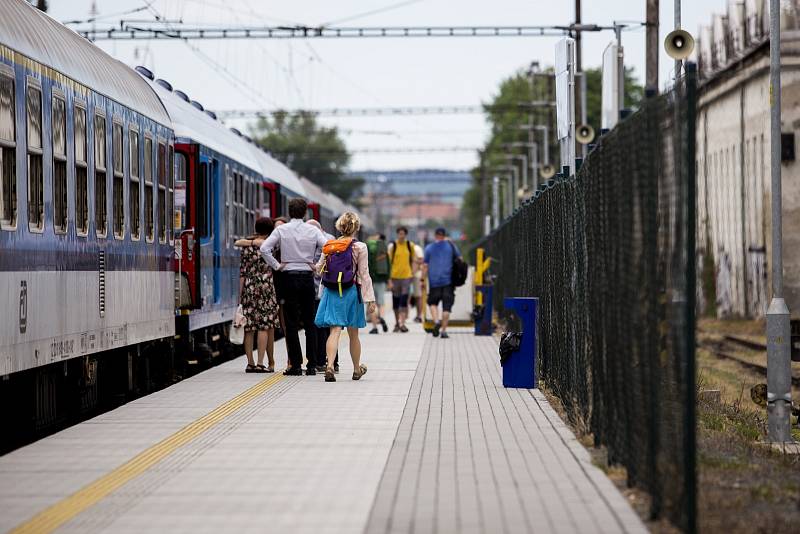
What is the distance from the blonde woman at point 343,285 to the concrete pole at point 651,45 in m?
9.04

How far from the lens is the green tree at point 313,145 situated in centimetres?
15150

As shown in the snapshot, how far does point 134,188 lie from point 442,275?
40.9ft

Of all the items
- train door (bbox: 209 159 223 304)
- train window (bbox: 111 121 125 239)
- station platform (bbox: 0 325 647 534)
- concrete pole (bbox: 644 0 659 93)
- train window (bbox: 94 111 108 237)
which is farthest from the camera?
concrete pole (bbox: 644 0 659 93)

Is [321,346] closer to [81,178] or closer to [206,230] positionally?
[206,230]

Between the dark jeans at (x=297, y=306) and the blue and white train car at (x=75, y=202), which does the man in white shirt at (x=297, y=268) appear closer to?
the dark jeans at (x=297, y=306)

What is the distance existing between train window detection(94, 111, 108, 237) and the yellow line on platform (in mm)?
2017

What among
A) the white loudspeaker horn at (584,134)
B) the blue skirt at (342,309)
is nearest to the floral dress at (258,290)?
the blue skirt at (342,309)

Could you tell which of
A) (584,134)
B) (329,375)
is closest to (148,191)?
(329,375)

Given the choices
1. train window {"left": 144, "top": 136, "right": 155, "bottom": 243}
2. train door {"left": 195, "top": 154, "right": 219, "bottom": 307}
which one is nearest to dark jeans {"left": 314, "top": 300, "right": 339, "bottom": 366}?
train door {"left": 195, "top": 154, "right": 219, "bottom": 307}

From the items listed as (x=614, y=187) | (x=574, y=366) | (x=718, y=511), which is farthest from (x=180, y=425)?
(x=718, y=511)

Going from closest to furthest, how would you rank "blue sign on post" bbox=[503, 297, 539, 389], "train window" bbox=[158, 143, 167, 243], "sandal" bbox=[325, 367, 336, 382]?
"blue sign on post" bbox=[503, 297, 539, 389]
"sandal" bbox=[325, 367, 336, 382]
"train window" bbox=[158, 143, 167, 243]

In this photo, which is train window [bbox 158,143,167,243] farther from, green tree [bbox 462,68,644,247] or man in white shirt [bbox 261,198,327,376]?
green tree [bbox 462,68,644,247]

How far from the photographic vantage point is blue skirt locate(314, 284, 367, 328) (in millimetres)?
17984

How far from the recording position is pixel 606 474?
1030 cm
